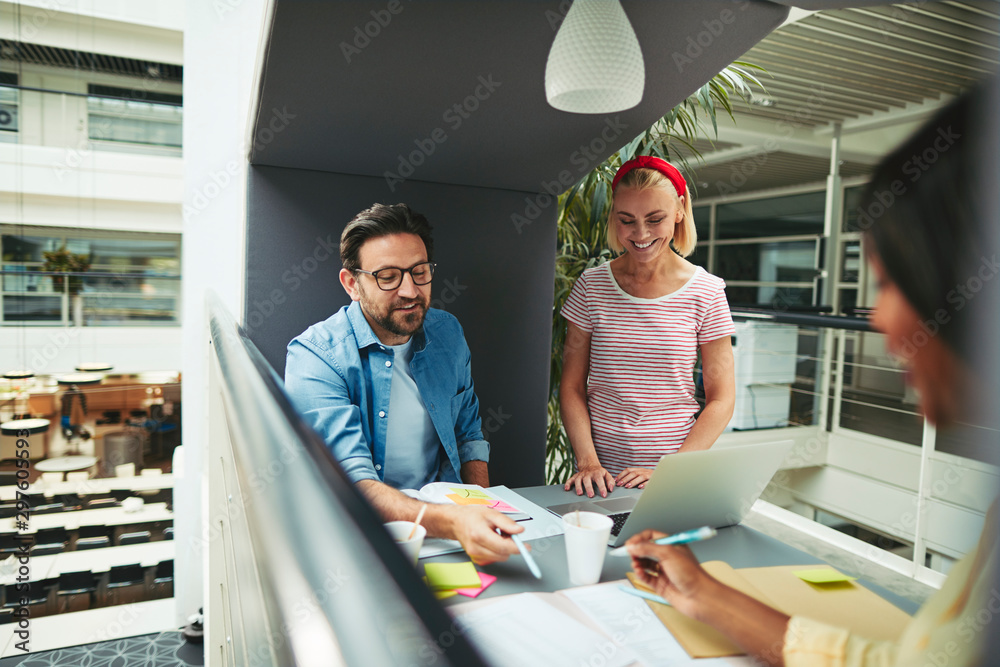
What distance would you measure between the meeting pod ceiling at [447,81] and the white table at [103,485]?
9.58 meters

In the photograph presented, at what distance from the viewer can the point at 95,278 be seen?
11.6 metres

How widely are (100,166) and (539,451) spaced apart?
38.8ft

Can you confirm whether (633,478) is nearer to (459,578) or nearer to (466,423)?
(466,423)

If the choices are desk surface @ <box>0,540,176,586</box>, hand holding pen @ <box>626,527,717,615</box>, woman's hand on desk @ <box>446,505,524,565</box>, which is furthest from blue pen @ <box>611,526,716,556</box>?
desk surface @ <box>0,540,176,586</box>

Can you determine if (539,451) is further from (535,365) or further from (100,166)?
(100,166)

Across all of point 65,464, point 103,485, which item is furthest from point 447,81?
point 103,485

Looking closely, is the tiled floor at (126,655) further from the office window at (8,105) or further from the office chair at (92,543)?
the office window at (8,105)

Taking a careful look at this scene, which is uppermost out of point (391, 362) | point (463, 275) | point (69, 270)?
point (69, 270)

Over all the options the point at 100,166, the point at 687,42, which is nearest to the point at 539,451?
the point at 687,42

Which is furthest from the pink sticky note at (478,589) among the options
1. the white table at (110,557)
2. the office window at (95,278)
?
the office window at (95,278)

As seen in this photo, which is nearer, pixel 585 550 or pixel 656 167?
pixel 585 550

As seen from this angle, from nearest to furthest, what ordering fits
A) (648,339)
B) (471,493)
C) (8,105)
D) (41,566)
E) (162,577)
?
1. (471,493)
2. (648,339)
3. (41,566)
4. (162,577)
5. (8,105)

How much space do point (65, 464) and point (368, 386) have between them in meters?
10.2

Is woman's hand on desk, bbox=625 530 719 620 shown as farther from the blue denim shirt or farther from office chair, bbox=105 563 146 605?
office chair, bbox=105 563 146 605
